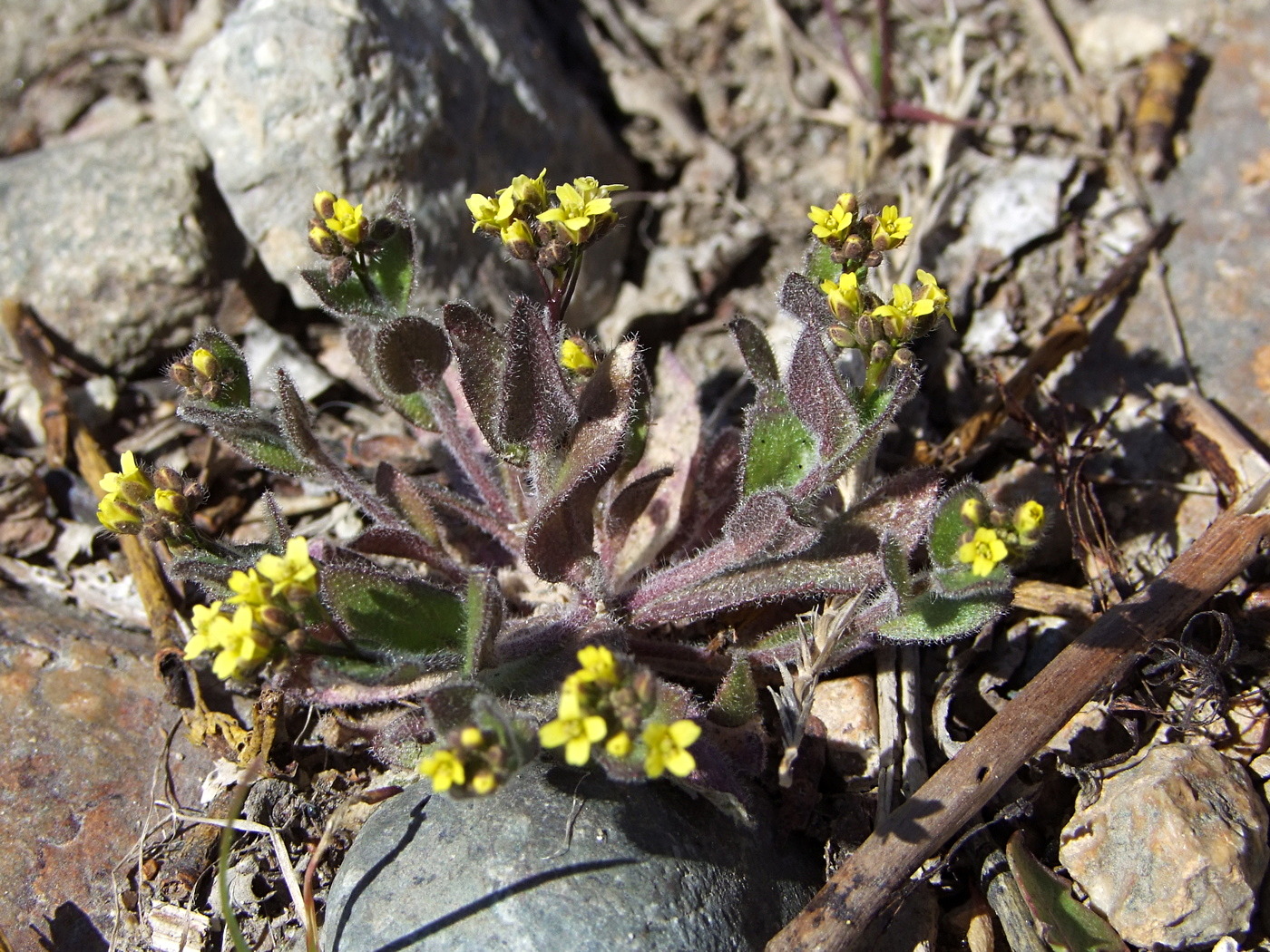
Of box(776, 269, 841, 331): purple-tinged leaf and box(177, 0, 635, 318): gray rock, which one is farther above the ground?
box(177, 0, 635, 318): gray rock

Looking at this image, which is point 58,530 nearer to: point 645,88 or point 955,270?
point 645,88

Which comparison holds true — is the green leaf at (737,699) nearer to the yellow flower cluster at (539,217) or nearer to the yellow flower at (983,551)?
the yellow flower at (983,551)

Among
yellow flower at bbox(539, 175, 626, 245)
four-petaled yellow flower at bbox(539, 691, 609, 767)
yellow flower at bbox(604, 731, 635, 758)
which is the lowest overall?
yellow flower at bbox(604, 731, 635, 758)

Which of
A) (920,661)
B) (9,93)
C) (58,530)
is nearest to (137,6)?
(9,93)

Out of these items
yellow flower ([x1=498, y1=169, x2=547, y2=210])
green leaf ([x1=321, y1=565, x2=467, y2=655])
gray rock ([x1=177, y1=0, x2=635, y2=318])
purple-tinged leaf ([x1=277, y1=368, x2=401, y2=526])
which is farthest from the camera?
gray rock ([x1=177, y1=0, x2=635, y2=318])

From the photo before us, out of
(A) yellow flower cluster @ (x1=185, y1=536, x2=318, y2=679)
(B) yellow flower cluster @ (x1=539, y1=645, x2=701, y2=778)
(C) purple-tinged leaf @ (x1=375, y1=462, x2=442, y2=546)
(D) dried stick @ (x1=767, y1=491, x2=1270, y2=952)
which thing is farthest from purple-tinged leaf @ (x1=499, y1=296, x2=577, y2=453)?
(D) dried stick @ (x1=767, y1=491, x2=1270, y2=952)

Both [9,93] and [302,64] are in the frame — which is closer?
[302,64]

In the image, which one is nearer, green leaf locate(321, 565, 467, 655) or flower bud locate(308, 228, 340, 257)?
green leaf locate(321, 565, 467, 655)

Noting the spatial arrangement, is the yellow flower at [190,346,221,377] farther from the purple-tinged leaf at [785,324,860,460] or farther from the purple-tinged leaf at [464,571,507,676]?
the purple-tinged leaf at [785,324,860,460]
